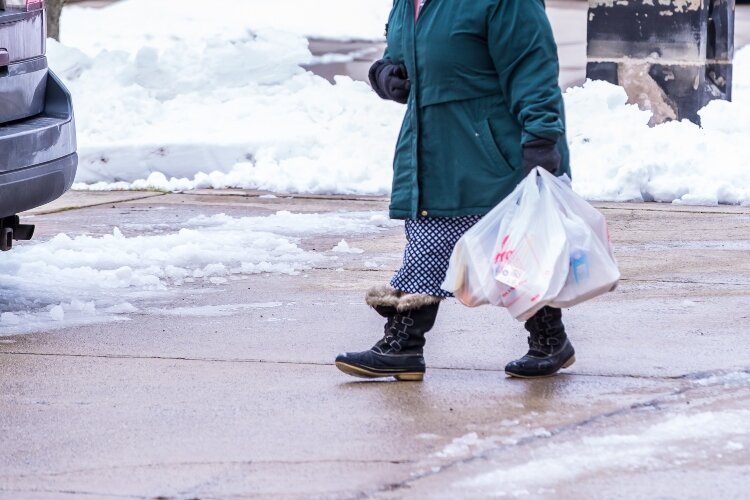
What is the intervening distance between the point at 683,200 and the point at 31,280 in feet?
15.5

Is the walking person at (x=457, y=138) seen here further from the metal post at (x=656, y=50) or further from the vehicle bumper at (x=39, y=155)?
the metal post at (x=656, y=50)

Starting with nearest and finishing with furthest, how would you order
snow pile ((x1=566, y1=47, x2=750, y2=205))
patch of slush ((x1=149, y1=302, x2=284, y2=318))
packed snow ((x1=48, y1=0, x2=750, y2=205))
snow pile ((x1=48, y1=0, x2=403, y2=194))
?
patch of slush ((x1=149, y1=302, x2=284, y2=318)), snow pile ((x1=566, y1=47, x2=750, y2=205)), packed snow ((x1=48, y1=0, x2=750, y2=205)), snow pile ((x1=48, y1=0, x2=403, y2=194))

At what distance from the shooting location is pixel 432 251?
4891 millimetres

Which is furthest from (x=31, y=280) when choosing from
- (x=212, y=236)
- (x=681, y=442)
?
(x=681, y=442)

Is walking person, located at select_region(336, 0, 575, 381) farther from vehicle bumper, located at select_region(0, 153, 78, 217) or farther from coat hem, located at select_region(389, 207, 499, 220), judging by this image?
vehicle bumper, located at select_region(0, 153, 78, 217)

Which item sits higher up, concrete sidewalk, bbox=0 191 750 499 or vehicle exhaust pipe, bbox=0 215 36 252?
vehicle exhaust pipe, bbox=0 215 36 252

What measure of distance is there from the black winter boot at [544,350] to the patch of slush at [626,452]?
0.63 metres

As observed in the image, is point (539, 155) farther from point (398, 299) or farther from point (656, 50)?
point (656, 50)

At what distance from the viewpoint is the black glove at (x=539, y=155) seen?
4.62m

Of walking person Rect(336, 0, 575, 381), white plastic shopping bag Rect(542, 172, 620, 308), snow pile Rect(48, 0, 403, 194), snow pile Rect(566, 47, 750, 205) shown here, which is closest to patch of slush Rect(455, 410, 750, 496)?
white plastic shopping bag Rect(542, 172, 620, 308)

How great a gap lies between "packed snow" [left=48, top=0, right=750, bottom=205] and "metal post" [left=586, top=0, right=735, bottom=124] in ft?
0.86

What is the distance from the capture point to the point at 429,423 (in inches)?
172

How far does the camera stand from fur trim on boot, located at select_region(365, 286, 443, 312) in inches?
193

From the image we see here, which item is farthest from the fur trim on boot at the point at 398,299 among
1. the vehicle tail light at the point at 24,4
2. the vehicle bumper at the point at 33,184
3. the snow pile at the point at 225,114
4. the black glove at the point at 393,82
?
the snow pile at the point at 225,114
